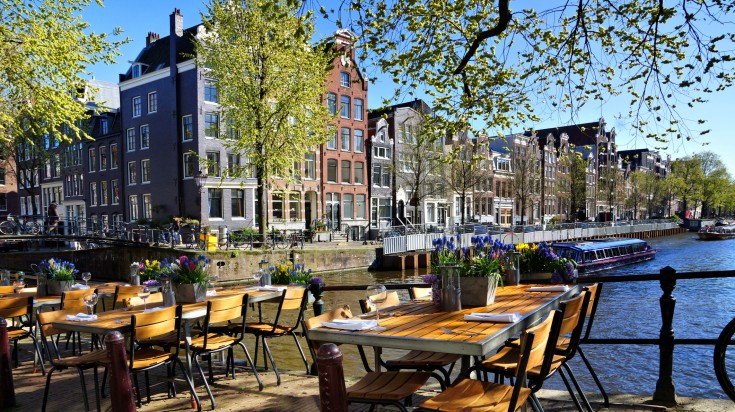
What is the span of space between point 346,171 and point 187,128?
1133cm

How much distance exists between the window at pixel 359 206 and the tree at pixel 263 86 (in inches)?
Result: 664

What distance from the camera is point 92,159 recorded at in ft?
126

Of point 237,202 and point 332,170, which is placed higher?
point 332,170

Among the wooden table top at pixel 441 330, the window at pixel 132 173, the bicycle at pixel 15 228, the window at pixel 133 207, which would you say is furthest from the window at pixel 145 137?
the wooden table top at pixel 441 330

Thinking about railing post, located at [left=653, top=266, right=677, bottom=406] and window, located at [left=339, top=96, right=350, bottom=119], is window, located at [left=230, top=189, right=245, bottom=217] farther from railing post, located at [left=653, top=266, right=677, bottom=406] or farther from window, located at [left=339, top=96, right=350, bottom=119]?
railing post, located at [left=653, top=266, right=677, bottom=406]

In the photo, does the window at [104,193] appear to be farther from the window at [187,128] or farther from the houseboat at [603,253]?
the houseboat at [603,253]

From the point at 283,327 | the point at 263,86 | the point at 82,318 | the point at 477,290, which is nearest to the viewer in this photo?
the point at 477,290

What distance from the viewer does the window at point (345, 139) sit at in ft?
121

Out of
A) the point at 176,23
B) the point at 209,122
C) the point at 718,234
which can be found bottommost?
the point at 718,234

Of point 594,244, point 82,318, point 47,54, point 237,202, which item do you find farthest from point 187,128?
point 82,318

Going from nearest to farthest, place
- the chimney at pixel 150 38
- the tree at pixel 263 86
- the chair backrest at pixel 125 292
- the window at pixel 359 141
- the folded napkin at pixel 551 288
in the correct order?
the folded napkin at pixel 551 288 < the chair backrest at pixel 125 292 < the tree at pixel 263 86 < the chimney at pixel 150 38 < the window at pixel 359 141

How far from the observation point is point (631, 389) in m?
8.55

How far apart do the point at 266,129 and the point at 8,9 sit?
10.00 m

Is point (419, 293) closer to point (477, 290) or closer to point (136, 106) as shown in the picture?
point (477, 290)
